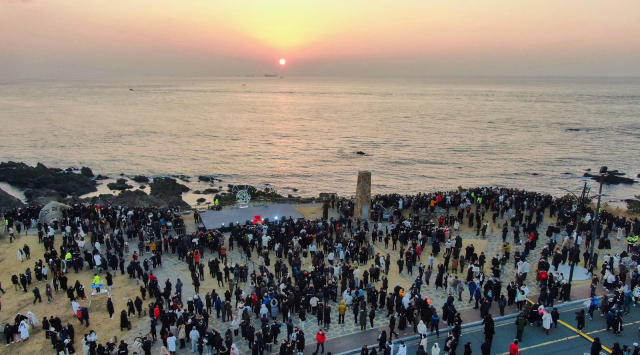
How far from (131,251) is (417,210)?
55.7 feet

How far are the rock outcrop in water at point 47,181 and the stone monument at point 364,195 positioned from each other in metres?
35.3

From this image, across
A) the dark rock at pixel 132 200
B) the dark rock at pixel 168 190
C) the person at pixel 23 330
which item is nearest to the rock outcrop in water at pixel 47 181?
the dark rock at pixel 168 190

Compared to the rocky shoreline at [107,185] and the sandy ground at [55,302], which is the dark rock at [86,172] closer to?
the rocky shoreline at [107,185]

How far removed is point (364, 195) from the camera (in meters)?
27.1

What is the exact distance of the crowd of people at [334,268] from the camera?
1509cm

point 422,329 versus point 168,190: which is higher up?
point 422,329

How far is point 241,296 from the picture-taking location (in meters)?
16.7

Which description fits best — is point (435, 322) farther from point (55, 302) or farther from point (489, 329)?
point (55, 302)

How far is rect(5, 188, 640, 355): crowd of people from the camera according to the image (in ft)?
49.5

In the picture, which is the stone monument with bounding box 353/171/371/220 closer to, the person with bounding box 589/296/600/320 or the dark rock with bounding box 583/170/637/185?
the person with bounding box 589/296/600/320

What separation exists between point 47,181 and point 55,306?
39002 millimetres

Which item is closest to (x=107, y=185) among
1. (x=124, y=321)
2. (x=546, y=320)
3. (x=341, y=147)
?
(x=341, y=147)

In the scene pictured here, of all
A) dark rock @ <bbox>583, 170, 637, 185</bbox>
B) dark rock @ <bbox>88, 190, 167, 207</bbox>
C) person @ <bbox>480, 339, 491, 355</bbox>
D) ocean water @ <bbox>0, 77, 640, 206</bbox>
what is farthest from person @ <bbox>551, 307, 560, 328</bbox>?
dark rock @ <bbox>583, 170, 637, 185</bbox>

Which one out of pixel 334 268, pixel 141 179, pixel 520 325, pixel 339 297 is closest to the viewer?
pixel 520 325
